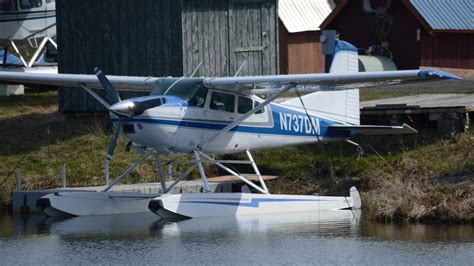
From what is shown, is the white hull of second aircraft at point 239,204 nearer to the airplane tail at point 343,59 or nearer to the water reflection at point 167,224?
the water reflection at point 167,224

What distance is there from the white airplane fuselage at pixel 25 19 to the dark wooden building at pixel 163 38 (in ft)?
20.4

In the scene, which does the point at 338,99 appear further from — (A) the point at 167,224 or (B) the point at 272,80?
(A) the point at 167,224

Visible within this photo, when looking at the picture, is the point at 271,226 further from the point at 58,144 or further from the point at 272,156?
the point at 58,144

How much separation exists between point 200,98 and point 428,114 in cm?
478

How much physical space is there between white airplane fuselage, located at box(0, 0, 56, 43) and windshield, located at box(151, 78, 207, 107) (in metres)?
13.7

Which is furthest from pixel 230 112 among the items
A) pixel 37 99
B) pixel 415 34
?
pixel 415 34

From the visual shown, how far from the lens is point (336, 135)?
63.3ft

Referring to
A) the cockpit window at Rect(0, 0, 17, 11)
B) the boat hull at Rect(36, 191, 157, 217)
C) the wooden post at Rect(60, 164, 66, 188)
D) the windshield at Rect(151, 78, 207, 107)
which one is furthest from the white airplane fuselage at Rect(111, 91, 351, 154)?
the cockpit window at Rect(0, 0, 17, 11)

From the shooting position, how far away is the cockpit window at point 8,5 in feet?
97.9

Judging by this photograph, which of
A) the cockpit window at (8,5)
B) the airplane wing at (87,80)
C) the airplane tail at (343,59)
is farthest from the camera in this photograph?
the cockpit window at (8,5)

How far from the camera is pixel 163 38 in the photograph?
912 inches

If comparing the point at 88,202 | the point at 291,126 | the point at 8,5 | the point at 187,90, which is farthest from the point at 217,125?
the point at 8,5

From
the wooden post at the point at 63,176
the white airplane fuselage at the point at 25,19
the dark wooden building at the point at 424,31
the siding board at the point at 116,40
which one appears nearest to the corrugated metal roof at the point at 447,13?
the dark wooden building at the point at 424,31

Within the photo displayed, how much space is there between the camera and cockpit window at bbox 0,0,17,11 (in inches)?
1175
